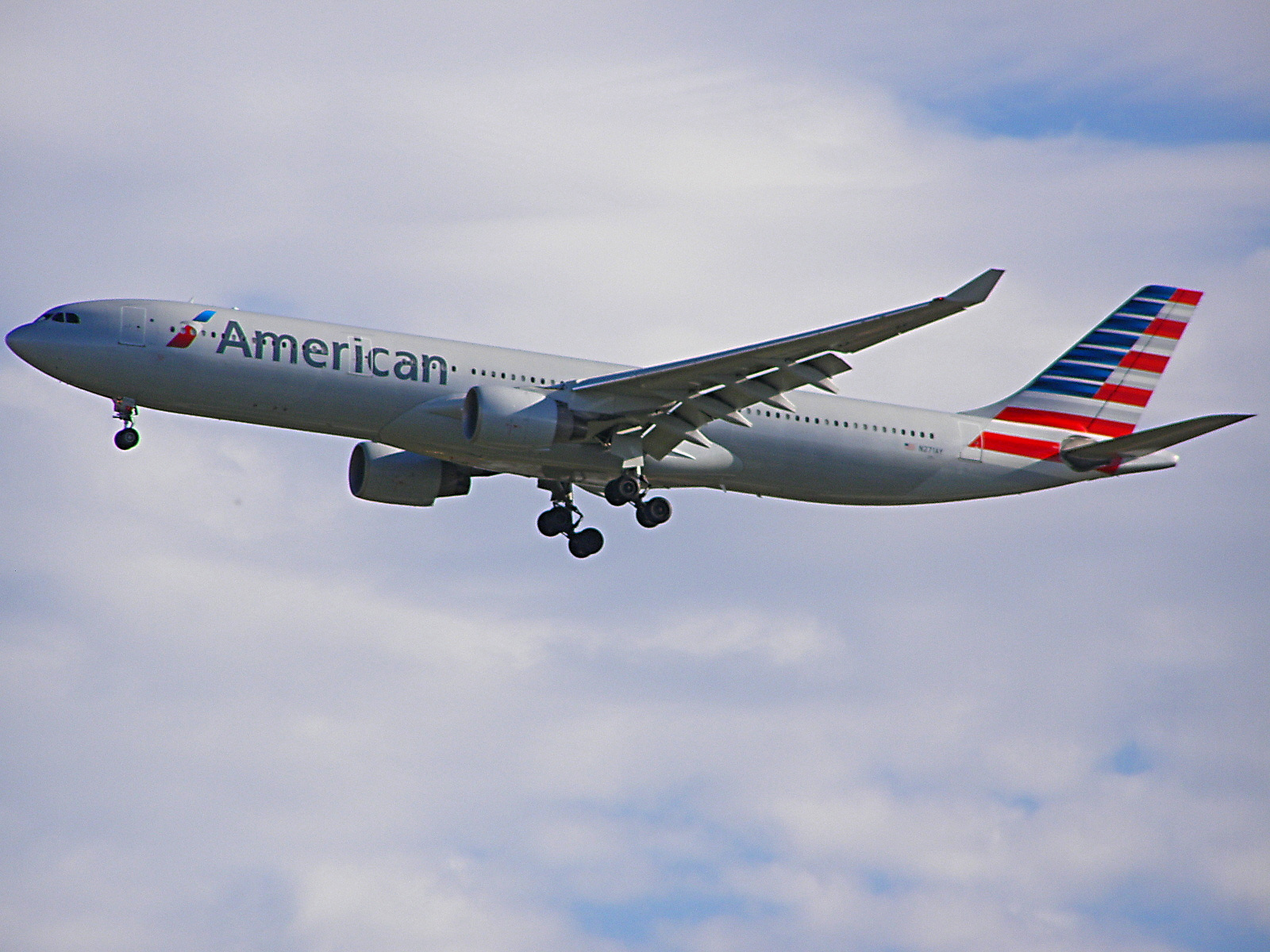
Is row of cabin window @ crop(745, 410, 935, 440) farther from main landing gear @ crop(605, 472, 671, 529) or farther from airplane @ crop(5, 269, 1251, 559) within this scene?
main landing gear @ crop(605, 472, 671, 529)

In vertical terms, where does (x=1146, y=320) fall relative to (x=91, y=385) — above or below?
above

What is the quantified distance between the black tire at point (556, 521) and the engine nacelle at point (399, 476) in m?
2.54

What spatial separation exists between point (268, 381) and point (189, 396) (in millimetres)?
1769

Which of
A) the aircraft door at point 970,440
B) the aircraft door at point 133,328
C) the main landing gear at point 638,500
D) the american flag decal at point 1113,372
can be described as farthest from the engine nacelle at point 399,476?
the american flag decal at point 1113,372

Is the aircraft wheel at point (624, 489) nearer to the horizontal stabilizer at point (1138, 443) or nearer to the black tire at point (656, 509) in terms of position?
the black tire at point (656, 509)

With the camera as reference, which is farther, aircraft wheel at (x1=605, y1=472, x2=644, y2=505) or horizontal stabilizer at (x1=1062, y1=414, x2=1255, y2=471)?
aircraft wheel at (x1=605, y1=472, x2=644, y2=505)

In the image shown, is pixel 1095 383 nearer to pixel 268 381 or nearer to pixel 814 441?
pixel 814 441

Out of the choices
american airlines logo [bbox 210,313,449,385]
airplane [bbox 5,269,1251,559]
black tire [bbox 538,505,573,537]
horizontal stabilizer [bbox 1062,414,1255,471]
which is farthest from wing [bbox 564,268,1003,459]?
horizontal stabilizer [bbox 1062,414,1255,471]

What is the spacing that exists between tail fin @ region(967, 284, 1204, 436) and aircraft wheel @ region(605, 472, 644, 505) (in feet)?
34.0

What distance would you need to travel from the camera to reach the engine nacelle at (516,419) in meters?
35.0

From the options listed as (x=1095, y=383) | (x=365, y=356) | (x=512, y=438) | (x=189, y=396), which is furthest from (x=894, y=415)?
(x=189, y=396)

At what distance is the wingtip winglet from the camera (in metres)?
29.7

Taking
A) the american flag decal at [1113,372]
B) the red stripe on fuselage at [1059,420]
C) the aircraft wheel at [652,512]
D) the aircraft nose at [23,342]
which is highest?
the american flag decal at [1113,372]

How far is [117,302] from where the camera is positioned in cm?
3553
